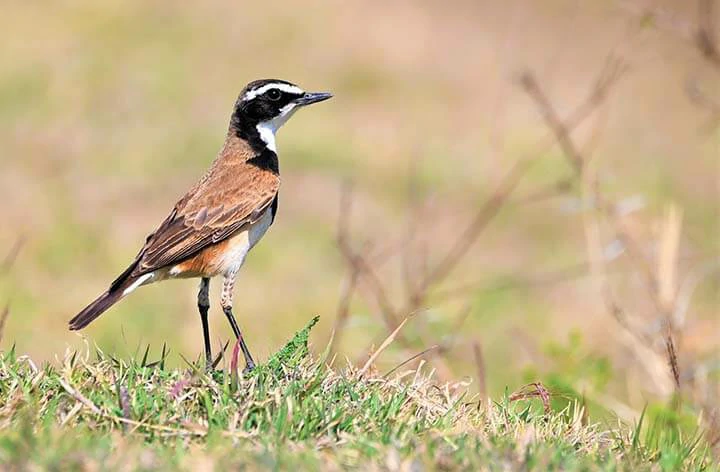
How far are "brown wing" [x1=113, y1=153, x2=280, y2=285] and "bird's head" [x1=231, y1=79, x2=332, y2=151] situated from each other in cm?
39

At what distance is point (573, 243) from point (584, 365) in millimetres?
6120

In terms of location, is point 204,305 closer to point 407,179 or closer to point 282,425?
point 282,425

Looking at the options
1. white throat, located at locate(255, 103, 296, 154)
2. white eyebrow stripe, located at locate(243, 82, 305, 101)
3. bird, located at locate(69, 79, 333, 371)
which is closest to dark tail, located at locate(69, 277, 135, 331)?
bird, located at locate(69, 79, 333, 371)

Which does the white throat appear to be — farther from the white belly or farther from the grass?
the grass

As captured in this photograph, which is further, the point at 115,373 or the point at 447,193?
the point at 447,193

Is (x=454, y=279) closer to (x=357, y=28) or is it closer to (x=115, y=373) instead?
(x=357, y=28)

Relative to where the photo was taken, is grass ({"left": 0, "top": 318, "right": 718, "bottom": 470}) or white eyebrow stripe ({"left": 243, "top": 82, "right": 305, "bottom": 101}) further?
white eyebrow stripe ({"left": 243, "top": 82, "right": 305, "bottom": 101})

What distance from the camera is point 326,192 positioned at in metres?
14.7

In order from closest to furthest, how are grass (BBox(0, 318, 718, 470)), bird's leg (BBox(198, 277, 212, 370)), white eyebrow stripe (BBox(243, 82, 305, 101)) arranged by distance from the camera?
grass (BBox(0, 318, 718, 470)) → bird's leg (BBox(198, 277, 212, 370)) → white eyebrow stripe (BBox(243, 82, 305, 101))

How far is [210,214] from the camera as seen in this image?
7562mm

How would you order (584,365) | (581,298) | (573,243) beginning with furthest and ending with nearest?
(573,243), (581,298), (584,365)

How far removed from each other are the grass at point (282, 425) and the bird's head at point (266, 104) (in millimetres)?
2697

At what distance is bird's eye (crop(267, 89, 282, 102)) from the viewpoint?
8.24 metres

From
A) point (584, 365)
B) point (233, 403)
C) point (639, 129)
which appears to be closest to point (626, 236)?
point (584, 365)
